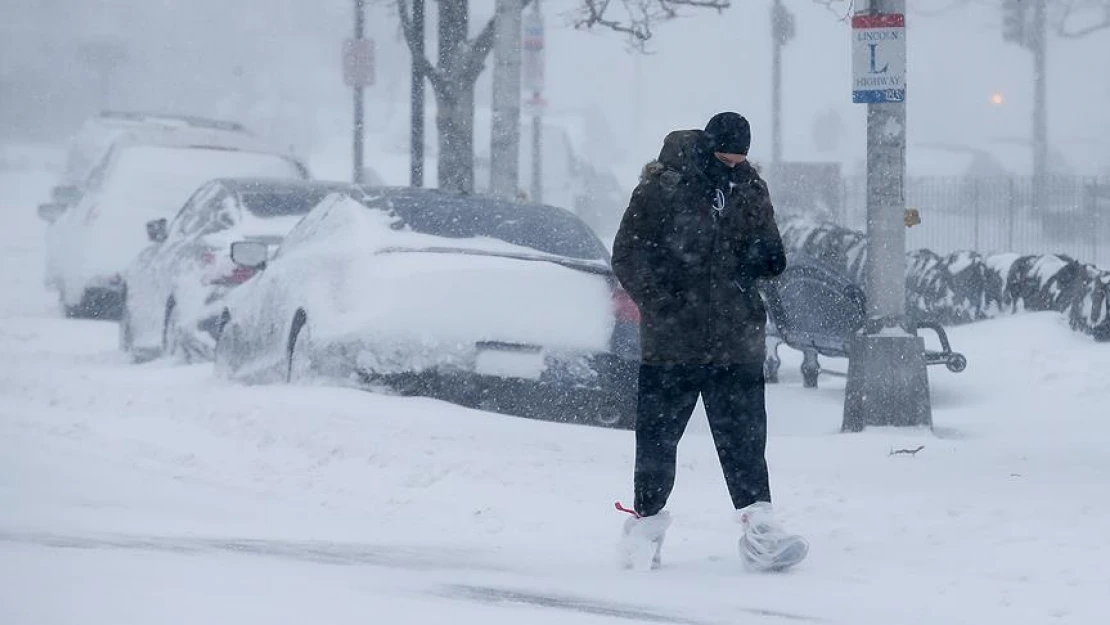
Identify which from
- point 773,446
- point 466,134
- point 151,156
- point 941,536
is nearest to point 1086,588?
point 941,536

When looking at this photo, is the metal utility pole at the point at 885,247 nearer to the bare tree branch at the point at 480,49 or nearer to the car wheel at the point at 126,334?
the car wheel at the point at 126,334

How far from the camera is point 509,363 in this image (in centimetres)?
910

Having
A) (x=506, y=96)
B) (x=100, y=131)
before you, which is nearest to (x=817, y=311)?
(x=506, y=96)

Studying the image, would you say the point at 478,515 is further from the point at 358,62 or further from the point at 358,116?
the point at 358,116

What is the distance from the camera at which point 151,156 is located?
60.0 ft

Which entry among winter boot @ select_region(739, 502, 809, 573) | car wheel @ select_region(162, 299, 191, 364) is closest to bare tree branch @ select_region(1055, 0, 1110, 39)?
car wheel @ select_region(162, 299, 191, 364)

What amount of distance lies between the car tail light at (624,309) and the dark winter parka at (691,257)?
2.86m

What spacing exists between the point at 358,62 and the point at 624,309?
1523cm

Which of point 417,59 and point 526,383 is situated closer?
point 526,383

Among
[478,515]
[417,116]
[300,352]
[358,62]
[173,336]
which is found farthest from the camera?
[358,62]

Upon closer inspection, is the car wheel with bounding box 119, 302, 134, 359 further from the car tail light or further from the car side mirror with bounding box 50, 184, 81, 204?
the car tail light

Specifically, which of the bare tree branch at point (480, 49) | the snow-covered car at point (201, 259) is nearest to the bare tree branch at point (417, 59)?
the bare tree branch at point (480, 49)

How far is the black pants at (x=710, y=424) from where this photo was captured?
643 centimetres

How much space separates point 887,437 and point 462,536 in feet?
11.2
